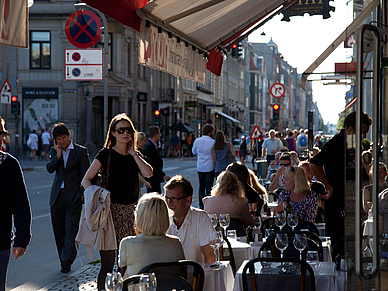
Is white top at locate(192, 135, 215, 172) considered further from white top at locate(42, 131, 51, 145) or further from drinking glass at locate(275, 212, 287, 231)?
white top at locate(42, 131, 51, 145)

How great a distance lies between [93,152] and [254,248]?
36.9 meters

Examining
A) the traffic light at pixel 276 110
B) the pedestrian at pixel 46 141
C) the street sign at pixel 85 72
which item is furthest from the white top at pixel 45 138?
the street sign at pixel 85 72

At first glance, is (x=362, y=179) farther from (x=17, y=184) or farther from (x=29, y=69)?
(x=29, y=69)

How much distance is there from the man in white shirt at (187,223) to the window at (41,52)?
39010 millimetres

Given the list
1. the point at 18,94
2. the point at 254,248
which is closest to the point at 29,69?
the point at 18,94

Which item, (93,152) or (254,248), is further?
(93,152)

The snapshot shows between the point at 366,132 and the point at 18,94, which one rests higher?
the point at 18,94

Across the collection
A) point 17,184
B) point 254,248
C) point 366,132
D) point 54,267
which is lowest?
point 54,267

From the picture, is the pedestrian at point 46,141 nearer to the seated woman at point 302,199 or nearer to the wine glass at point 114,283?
the seated woman at point 302,199

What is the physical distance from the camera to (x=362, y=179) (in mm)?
3465

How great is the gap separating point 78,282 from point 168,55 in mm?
2861

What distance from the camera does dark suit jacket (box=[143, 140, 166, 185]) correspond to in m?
12.3

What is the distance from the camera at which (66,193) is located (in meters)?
8.51

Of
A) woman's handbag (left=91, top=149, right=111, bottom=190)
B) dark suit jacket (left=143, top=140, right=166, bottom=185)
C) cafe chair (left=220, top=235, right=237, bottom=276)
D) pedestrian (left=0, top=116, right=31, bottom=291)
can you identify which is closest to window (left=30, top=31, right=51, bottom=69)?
dark suit jacket (left=143, top=140, right=166, bottom=185)
